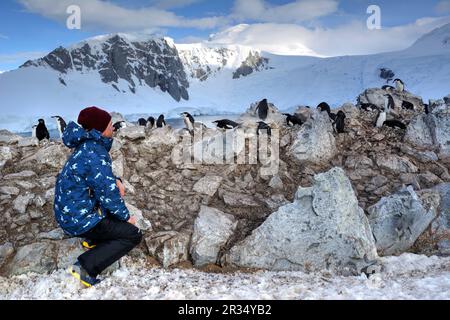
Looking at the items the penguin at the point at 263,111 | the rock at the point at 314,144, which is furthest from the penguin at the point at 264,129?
the penguin at the point at 263,111

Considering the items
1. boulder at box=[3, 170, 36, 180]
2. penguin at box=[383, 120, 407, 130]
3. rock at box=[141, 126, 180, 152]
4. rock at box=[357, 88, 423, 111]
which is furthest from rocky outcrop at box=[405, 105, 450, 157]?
rock at box=[357, 88, 423, 111]

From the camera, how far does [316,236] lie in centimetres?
551

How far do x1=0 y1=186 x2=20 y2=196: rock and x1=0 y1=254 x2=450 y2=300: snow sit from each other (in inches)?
67.3

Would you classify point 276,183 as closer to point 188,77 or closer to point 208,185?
point 208,185

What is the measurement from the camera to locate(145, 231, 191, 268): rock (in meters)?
5.52

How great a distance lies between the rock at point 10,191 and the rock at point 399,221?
5358 mm

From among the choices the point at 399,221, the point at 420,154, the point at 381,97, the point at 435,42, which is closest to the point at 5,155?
the point at 399,221

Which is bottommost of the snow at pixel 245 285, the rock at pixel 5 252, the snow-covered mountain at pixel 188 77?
the snow at pixel 245 285

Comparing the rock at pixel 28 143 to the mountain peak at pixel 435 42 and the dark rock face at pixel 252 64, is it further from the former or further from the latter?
the dark rock face at pixel 252 64

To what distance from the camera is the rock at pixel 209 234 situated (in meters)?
5.63

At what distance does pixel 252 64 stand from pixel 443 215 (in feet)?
630

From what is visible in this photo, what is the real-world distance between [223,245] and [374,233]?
223cm

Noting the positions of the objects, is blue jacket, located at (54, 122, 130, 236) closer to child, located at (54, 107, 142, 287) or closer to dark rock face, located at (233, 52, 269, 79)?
child, located at (54, 107, 142, 287)
